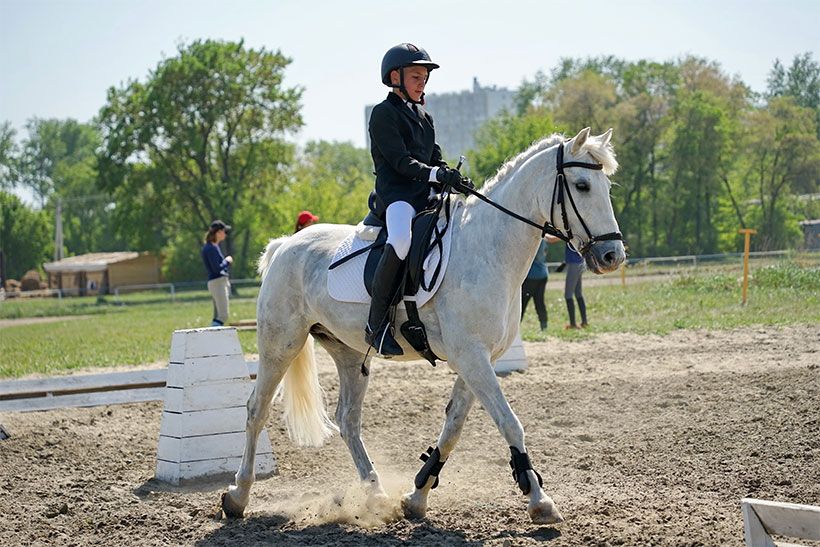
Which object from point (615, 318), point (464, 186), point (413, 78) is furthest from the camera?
point (615, 318)

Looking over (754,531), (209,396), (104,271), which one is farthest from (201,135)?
(754,531)

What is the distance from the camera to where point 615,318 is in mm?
19922

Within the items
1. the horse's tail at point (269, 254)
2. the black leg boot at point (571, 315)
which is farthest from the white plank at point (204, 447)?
the black leg boot at point (571, 315)

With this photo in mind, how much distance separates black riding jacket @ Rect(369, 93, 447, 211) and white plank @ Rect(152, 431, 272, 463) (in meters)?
2.66

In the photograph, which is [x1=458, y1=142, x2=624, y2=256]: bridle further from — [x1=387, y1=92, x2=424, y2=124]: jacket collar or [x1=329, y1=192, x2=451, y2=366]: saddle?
[x1=387, y1=92, x2=424, y2=124]: jacket collar

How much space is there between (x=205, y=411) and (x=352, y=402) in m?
1.56

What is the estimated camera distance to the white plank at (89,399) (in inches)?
417

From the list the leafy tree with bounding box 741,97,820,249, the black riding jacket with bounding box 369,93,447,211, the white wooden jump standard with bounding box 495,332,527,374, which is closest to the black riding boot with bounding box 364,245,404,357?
the black riding jacket with bounding box 369,93,447,211

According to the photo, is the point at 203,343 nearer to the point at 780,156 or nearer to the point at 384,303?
the point at 384,303

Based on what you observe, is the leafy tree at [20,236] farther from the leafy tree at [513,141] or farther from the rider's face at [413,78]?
the rider's face at [413,78]

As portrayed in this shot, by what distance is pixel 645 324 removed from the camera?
1778cm

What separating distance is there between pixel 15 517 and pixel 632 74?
6401 centimetres

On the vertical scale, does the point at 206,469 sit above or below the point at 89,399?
below

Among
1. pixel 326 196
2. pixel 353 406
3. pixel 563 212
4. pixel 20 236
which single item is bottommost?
pixel 353 406
